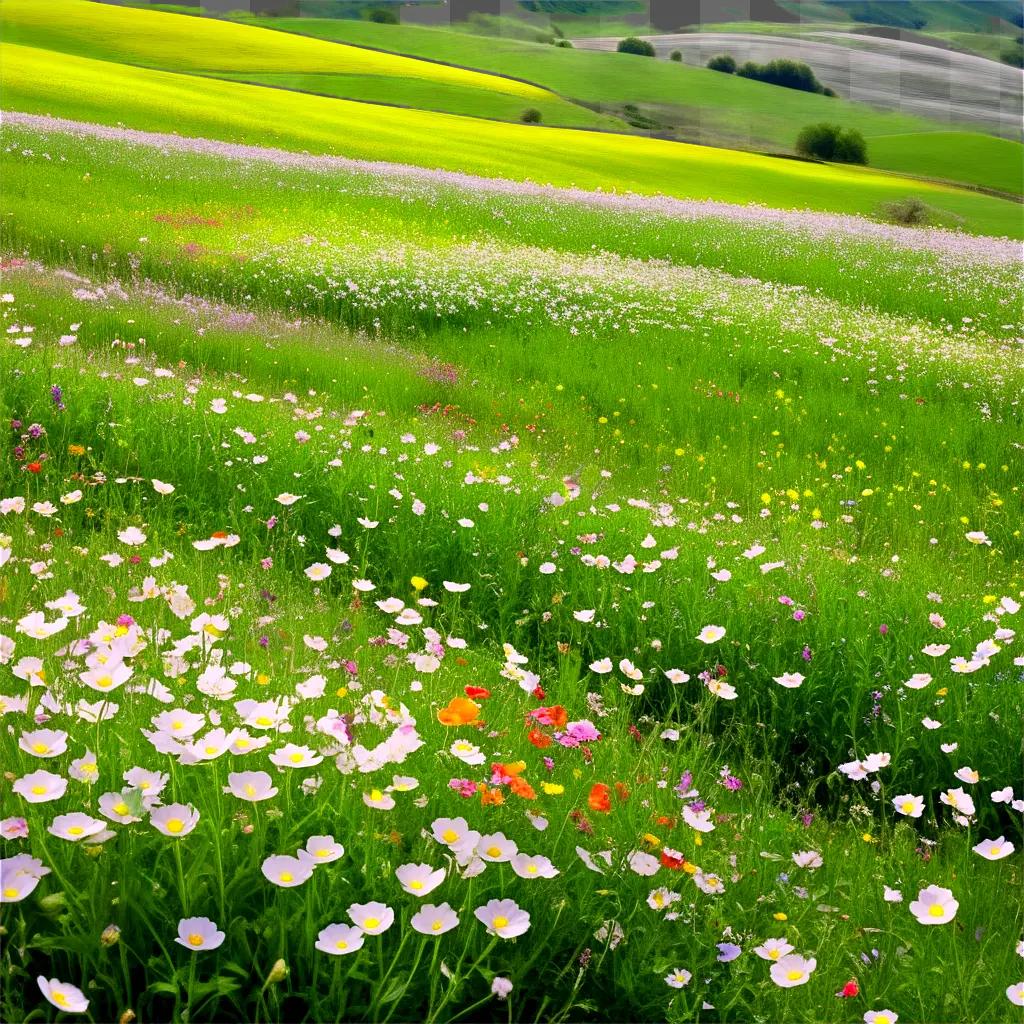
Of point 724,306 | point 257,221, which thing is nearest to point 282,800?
point 724,306

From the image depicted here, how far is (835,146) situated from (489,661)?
196ft

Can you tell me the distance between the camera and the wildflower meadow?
2.15 m

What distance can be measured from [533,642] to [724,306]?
10687 millimetres

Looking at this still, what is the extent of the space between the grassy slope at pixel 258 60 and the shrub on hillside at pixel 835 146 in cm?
1295

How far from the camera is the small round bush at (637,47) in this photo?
73.8m

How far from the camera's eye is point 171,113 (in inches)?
1232

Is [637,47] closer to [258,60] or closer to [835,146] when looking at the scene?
[835,146]

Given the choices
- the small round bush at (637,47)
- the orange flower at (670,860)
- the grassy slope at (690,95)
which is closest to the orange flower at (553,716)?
the orange flower at (670,860)

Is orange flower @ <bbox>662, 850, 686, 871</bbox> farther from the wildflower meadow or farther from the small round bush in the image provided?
the small round bush

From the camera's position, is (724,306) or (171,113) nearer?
(724,306)

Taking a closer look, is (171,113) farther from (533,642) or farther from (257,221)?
(533,642)

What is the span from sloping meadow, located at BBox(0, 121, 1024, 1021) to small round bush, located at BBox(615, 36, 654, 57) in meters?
70.5

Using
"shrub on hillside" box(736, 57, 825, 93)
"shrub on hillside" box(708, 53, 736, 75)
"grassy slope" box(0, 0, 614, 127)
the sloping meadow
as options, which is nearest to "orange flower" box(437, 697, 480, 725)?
the sloping meadow

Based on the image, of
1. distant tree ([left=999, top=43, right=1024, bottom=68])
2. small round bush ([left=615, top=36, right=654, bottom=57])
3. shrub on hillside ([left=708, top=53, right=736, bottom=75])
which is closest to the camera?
distant tree ([left=999, top=43, right=1024, bottom=68])
